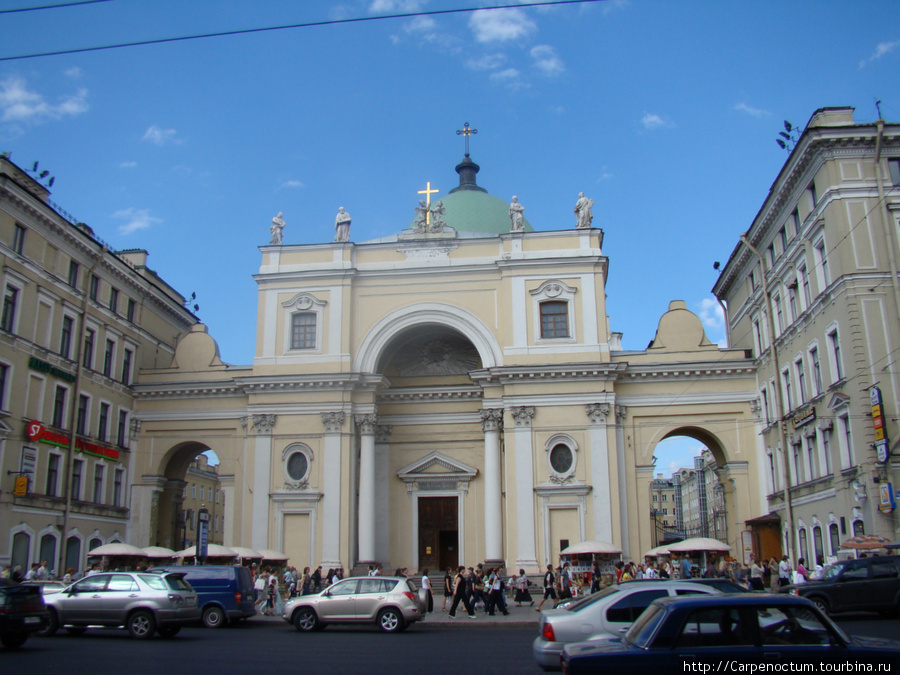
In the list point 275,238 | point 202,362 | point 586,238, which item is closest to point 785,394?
point 586,238

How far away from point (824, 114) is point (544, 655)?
22741mm

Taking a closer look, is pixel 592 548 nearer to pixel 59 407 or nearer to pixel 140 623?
pixel 140 623

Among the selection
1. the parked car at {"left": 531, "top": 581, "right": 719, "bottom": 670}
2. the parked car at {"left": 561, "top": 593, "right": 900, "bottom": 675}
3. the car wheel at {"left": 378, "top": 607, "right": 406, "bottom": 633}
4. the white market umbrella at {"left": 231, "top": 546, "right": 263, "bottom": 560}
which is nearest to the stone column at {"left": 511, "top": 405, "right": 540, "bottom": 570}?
the white market umbrella at {"left": 231, "top": 546, "right": 263, "bottom": 560}

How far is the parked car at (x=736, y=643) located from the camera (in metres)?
7.80

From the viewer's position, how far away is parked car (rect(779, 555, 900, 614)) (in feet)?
63.2

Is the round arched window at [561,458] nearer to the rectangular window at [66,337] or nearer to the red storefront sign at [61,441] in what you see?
→ the red storefront sign at [61,441]

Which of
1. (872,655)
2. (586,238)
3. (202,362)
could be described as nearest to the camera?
(872,655)

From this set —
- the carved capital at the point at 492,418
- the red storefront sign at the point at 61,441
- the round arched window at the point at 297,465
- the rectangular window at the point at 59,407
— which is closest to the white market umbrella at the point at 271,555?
the round arched window at the point at 297,465

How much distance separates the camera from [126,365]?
39094 millimetres

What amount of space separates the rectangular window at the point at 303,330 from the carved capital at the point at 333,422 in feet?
10.8

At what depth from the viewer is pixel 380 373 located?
37.5 m

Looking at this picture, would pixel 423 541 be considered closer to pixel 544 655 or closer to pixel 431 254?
pixel 431 254

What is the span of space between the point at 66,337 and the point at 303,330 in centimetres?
967

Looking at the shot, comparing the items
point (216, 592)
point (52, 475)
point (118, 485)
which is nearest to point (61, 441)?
point (52, 475)
